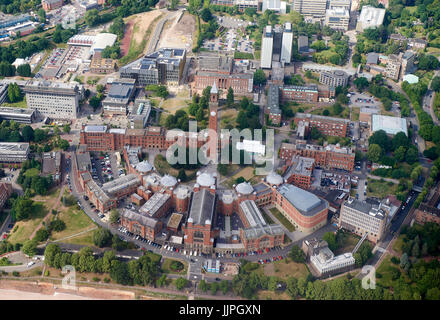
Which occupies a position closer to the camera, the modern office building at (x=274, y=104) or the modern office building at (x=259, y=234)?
the modern office building at (x=259, y=234)

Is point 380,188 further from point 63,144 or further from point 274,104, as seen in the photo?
point 63,144

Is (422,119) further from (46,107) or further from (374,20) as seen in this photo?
(46,107)

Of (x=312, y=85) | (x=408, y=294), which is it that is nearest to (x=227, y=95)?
(x=312, y=85)

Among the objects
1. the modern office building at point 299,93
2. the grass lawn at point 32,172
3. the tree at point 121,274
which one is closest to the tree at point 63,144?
the grass lawn at point 32,172

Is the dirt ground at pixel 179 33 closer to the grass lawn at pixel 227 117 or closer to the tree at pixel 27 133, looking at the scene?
the grass lawn at pixel 227 117

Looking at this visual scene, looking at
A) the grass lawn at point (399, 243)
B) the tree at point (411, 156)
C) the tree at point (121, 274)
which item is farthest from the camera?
the tree at point (411, 156)

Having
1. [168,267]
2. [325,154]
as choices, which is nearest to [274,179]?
[325,154]
